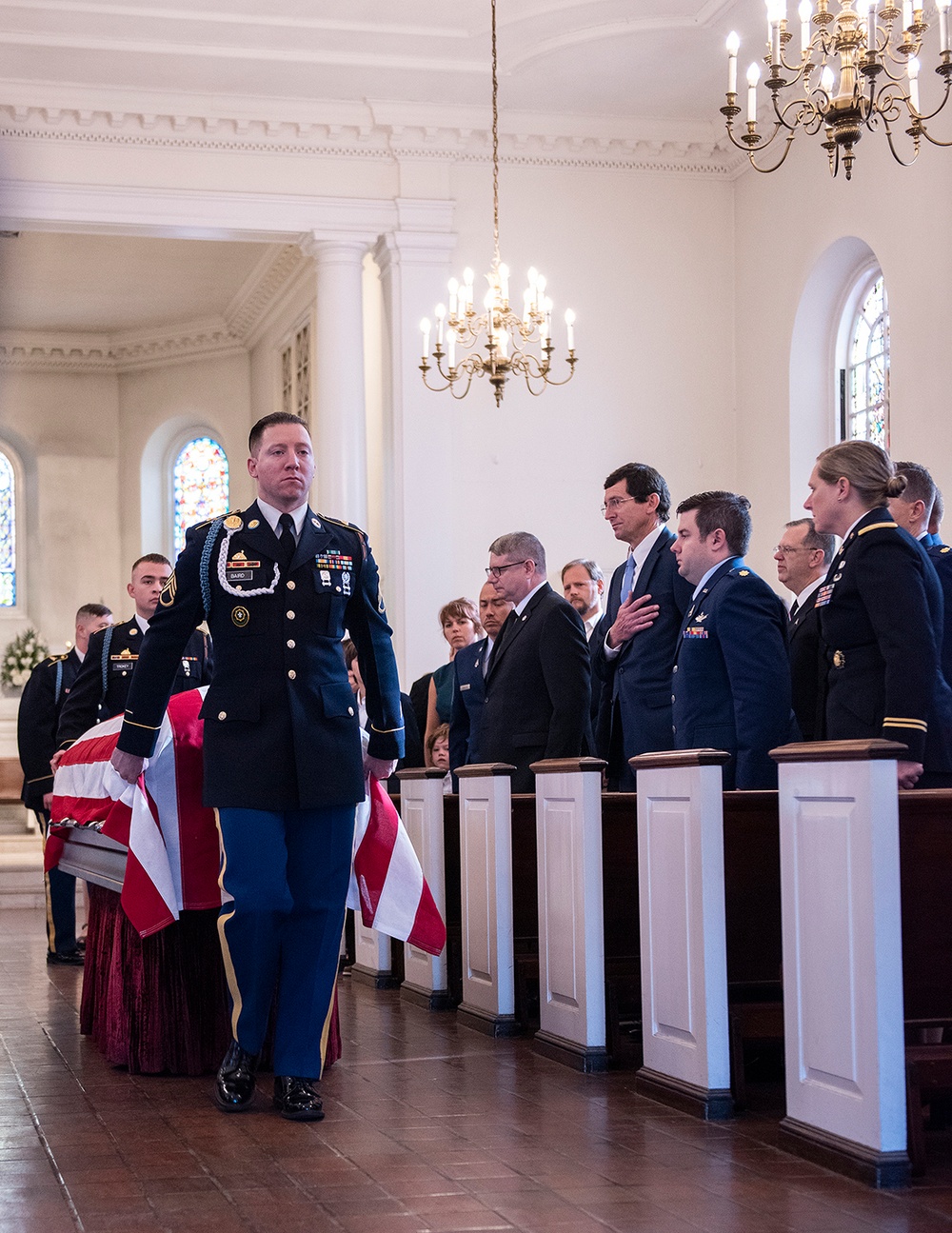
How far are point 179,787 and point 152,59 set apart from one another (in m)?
7.14

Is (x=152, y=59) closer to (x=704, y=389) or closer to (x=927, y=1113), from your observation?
(x=704, y=389)

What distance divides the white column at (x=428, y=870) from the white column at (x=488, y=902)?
314 millimetres

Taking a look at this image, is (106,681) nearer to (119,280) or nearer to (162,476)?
(119,280)

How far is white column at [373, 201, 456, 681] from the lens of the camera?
10.7 meters

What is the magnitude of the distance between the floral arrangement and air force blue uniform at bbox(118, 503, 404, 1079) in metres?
13.5

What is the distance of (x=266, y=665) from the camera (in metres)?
3.85

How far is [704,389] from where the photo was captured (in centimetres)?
1137

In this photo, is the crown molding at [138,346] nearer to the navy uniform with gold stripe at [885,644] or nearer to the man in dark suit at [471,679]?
the man in dark suit at [471,679]

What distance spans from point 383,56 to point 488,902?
271 inches

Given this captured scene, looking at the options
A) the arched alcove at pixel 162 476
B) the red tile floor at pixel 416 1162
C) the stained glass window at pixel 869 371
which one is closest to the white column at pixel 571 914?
the red tile floor at pixel 416 1162

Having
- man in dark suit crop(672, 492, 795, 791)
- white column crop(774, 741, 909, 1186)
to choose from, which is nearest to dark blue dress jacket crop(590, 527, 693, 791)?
man in dark suit crop(672, 492, 795, 791)

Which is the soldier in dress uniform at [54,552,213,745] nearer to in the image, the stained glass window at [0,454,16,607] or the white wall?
the white wall

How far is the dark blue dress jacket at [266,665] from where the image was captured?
3797 mm

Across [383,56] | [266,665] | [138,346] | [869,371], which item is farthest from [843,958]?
[138,346]
